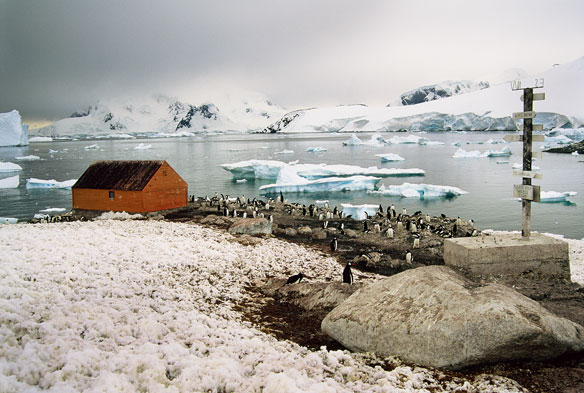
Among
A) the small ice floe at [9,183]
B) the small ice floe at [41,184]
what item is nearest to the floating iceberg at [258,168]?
the small ice floe at [41,184]

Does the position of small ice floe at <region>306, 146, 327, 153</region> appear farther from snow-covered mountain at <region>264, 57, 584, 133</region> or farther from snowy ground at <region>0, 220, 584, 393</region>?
snowy ground at <region>0, 220, 584, 393</region>

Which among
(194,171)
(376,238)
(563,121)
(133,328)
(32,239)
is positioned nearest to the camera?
Answer: (133,328)

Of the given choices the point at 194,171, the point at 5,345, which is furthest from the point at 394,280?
the point at 194,171

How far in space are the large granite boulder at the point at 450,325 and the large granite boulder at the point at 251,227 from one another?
970 centimetres

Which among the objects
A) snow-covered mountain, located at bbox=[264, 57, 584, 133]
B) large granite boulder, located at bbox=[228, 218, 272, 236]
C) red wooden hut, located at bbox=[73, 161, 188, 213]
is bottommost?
large granite boulder, located at bbox=[228, 218, 272, 236]

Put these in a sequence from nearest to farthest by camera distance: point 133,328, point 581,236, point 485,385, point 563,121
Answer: point 485,385 < point 133,328 < point 581,236 < point 563,121

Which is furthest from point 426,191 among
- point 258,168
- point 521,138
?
point 521,138

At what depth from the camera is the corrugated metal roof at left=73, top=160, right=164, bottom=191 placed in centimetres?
2144

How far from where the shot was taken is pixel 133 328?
669 cm

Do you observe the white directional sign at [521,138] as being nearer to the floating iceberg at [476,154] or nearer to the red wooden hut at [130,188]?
the red wooden hut at [130,188]

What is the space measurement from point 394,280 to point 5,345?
5984 mm

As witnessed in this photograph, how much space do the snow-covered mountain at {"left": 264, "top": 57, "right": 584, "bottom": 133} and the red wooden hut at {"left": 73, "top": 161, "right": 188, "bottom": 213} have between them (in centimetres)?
9488

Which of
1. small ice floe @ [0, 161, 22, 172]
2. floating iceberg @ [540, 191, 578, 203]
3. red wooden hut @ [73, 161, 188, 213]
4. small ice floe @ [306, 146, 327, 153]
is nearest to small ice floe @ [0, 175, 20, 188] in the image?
small ice floe @ [0, 161, 22, 172]

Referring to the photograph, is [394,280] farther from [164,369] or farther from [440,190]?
[440,190]
